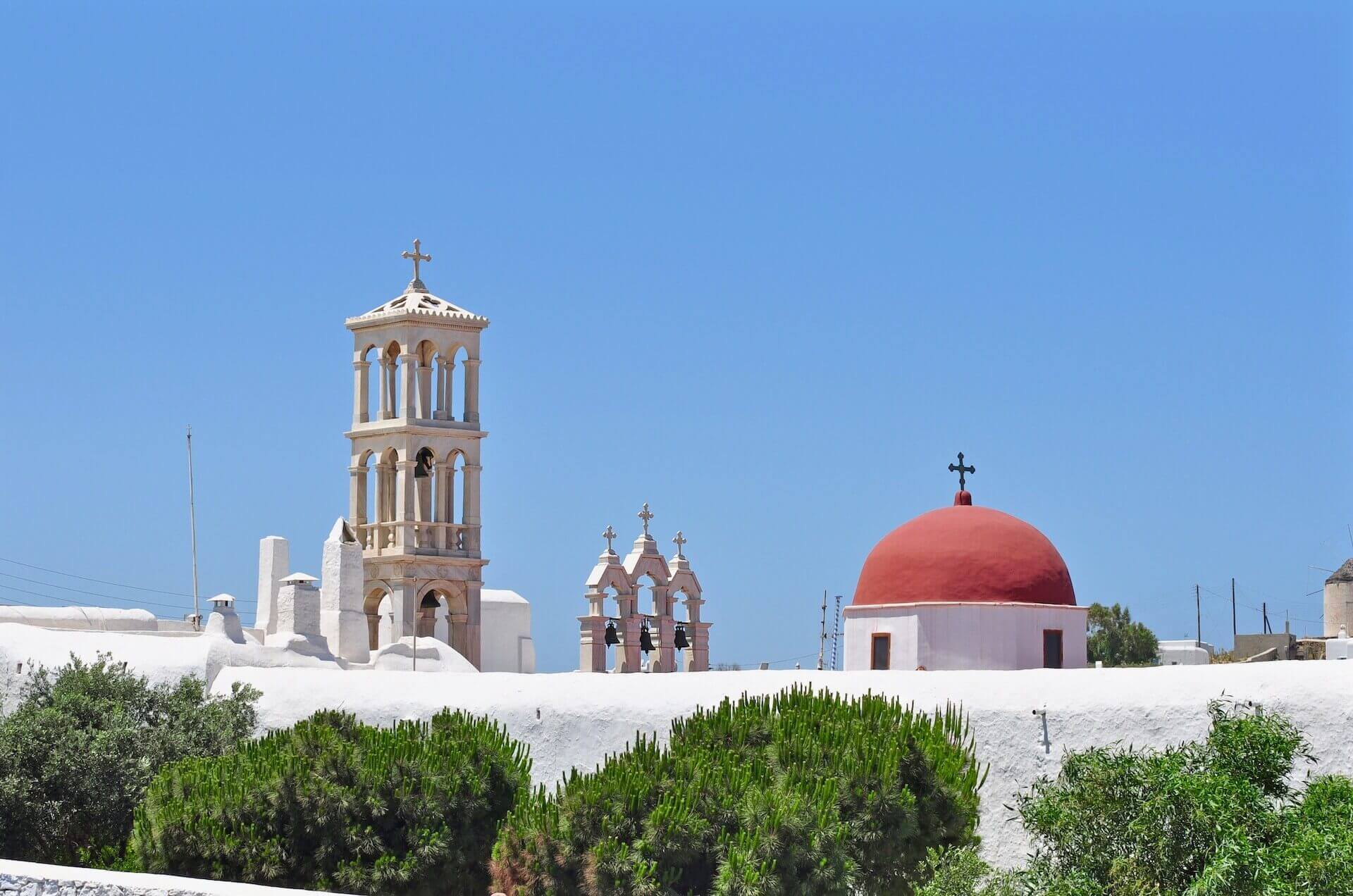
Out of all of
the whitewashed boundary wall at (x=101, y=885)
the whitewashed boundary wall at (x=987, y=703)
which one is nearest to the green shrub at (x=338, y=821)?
the whitewashed boundary wall at (x=987, y=703)

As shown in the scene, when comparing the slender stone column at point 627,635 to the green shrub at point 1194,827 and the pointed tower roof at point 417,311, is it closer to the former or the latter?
the pointed tower roof at point 417,311

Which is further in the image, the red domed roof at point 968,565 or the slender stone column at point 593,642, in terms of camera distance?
the slender stone column at point 593,642

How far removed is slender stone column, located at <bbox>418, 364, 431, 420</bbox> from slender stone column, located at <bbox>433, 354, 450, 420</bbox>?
0.65 ft

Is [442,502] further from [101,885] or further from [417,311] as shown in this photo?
[101,885]

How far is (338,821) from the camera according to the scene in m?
17.4

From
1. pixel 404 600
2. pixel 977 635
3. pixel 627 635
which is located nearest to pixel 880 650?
pixel 977 635

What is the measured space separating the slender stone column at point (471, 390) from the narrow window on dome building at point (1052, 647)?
573 inches

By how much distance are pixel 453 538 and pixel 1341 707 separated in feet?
66.2

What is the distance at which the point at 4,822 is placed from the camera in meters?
19.9

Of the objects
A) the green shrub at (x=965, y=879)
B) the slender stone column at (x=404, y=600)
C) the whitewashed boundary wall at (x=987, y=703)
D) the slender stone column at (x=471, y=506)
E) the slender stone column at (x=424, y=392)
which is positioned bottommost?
the green shrub at (x=965, y=879)

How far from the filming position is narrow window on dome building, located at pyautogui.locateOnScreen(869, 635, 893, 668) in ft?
73.5

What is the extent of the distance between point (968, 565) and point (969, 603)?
0.47 metres

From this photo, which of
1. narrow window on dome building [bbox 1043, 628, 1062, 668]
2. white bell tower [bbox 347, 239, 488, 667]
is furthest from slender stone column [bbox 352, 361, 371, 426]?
narrow window on dome building [bbox 1043, 628, 1062, 668]

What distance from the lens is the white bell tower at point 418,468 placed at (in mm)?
32906
